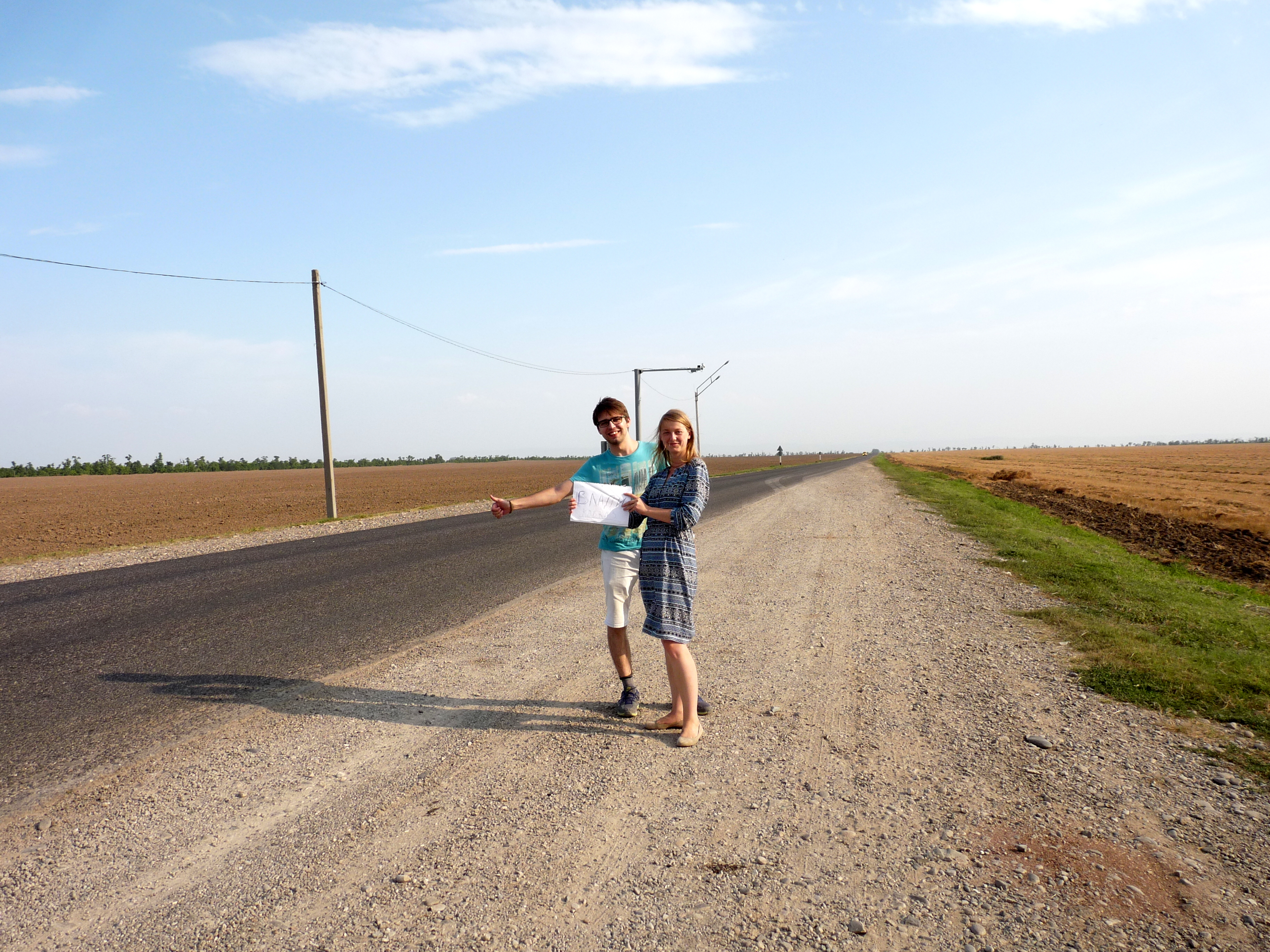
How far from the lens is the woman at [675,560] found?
396 cm

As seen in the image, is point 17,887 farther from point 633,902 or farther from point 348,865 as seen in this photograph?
point 633,902

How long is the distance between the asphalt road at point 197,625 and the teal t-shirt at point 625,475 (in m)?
2.70

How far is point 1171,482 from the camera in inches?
1476

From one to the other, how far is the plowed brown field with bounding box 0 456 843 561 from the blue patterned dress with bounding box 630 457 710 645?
14312 millimetres

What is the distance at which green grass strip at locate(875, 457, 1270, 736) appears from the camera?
15.2ft

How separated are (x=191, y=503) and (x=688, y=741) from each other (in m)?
35.5

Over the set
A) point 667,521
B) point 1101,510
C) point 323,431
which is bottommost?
point 1101,510

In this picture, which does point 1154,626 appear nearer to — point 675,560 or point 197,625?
point 675,560

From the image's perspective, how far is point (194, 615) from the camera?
7.40m

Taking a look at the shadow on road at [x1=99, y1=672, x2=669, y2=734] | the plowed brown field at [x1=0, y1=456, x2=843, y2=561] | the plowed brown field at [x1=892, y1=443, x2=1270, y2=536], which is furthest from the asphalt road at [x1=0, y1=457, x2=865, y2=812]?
the plowed brown field at [x1=892, y1=443, x2=1270, y2=536]

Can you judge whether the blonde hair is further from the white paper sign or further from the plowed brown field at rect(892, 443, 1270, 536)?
the plowed brown field at rect(892, 443, 1270, 536)

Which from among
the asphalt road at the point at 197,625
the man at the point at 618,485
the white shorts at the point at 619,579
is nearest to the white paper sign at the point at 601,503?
the man at the point at 618,485

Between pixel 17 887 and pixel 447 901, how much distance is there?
168 centimetres

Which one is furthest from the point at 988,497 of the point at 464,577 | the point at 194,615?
the point at 194,615
